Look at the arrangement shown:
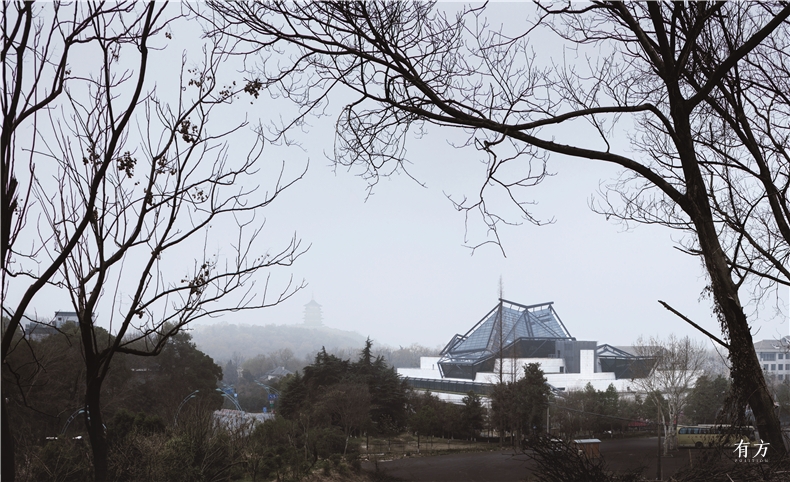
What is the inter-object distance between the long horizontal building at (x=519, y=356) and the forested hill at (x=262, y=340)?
3.01 metres

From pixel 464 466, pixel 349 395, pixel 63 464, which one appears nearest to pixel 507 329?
pixel 349 395

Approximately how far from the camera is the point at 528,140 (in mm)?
1468

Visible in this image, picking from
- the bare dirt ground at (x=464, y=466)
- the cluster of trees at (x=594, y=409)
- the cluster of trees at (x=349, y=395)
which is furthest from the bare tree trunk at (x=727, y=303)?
the cluster of trees at (x=349, y=395)

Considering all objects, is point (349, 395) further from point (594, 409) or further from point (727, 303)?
point (727, 303)

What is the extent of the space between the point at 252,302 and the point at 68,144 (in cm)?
57

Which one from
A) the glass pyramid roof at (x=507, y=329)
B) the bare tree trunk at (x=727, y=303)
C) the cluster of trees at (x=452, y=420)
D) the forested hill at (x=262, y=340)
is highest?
the glass pyramid roof at (x=507, y=329)

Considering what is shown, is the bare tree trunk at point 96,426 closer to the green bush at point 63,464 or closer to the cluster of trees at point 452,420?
the green bush at point 63,464

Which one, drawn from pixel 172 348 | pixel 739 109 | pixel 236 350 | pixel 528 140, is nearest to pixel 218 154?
pixel 528 140

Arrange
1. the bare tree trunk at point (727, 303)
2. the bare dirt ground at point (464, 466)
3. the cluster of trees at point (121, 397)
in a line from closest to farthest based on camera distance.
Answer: the bare tree trunk at point (727, 303), the cluster of trees at point (121, 397), the bare dirt ground at point (464, 466)

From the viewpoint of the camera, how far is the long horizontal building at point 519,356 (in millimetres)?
19391

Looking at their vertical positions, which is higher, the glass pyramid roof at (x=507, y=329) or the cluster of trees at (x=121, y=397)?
the glass pyramid roof at (x=507, y=329)

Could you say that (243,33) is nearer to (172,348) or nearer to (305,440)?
(305,440)

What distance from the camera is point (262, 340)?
2006cm

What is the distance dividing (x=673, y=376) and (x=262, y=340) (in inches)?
497
